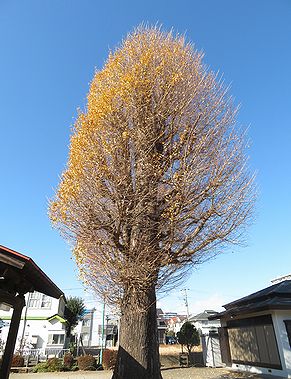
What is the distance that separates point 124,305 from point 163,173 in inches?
140

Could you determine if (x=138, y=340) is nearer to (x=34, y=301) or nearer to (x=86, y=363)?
(x=86, y=363)

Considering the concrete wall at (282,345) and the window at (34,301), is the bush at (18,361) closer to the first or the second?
the window at (34,301)

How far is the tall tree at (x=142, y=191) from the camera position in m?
6.52

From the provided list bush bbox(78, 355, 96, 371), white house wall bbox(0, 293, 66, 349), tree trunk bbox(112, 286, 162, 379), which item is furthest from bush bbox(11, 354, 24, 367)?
tree trunk bbox(112, 286, 162, 379)

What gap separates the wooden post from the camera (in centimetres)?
547

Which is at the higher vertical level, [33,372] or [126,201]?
[126,201]

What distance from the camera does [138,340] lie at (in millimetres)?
6199

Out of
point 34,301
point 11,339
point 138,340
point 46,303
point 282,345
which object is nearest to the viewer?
point 11,339

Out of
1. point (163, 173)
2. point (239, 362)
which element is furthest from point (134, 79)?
point (239, 362)

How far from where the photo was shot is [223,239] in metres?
7.39

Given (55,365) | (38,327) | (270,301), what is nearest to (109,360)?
(55,365)

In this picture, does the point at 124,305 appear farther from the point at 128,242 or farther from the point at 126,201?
the point at 126,201

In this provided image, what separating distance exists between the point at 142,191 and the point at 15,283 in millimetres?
3629

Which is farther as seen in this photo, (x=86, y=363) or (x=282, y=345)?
(x=86, y=363)
